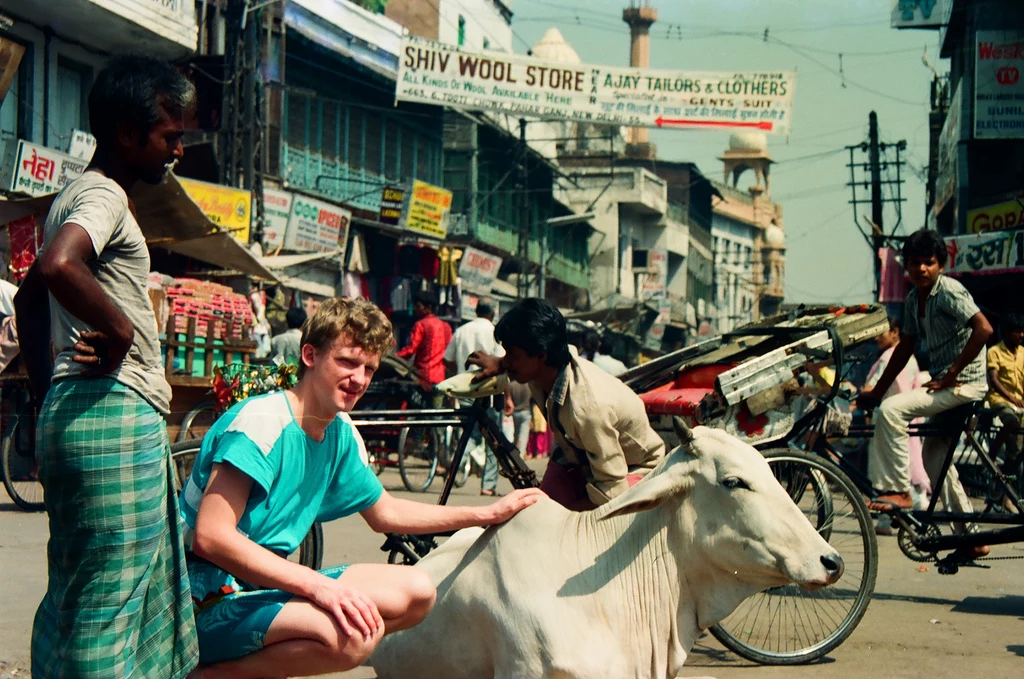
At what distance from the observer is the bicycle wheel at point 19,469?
9.19 m

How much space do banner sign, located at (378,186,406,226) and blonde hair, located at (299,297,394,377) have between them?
65.5 ft

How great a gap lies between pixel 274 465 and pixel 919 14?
24.0 meters

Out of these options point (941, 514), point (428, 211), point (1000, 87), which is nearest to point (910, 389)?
point (941, 514)

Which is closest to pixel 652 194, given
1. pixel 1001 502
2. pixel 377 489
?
pixel 1001 502

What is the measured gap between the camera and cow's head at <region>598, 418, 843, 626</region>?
380cm

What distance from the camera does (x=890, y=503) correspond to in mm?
6117

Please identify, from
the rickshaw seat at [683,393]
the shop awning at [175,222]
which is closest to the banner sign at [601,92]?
the shop awning at [175,222]

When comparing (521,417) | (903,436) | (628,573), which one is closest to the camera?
(628,573)

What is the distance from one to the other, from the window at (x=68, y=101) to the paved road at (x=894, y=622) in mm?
9611

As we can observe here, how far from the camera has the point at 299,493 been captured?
3.44m

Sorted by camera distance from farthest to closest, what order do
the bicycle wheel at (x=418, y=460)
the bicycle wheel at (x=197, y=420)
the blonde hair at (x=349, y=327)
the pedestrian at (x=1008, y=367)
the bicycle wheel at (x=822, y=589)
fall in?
the bicycle wheel at (x=418, y=460) < the bicycle wheel at (x=197, y=420) < the pedestrian at (x=1008, y=367) < the bicycle wheel at (x=822, y=589) < the blonde hair at (x=349, y=327)

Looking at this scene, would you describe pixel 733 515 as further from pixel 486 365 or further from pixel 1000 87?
pixel 1000 87

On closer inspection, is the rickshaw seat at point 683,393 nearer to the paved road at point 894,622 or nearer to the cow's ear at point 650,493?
the paved road at point 894,622

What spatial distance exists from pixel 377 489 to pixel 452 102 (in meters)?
Result: 19.6
